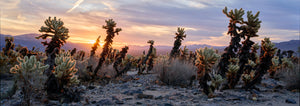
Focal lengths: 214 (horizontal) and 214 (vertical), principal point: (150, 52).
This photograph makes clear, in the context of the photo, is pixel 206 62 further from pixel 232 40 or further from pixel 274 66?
pixel 274 66

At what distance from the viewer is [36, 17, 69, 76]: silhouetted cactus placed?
5434 mm

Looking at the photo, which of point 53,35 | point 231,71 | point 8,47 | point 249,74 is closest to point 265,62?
point 249,74

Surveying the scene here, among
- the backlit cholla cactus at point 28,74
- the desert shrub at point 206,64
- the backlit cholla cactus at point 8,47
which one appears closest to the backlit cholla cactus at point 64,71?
the backlit cholla cactus at point 28,74

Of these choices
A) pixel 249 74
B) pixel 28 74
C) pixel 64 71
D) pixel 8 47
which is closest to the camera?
pixel 28 74

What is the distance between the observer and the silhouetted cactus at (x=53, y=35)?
5434 millimetres

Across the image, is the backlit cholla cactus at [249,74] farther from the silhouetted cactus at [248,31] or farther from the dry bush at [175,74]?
the dry bush at [175,74]

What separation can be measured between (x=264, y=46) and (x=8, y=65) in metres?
10.2

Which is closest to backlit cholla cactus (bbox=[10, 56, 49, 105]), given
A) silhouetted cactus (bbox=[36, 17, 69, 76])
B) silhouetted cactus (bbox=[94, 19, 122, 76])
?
silhouetted cactus (bbox=[36, 17, 69, 76])

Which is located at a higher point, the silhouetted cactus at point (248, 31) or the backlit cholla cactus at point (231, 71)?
the silhouetted cactus at point (248, 31)

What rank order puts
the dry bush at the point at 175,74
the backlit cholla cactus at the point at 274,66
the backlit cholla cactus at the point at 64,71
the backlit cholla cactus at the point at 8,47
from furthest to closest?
the backlit cholla cactus at the point at 274,66, the backlit cholla cactus at the point at 8,47, the dry bush at the point at 175,74, the backlit cholla cactus at the point at 64,71

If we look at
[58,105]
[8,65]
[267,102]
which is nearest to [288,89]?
[267,102]

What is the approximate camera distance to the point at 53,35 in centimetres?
559

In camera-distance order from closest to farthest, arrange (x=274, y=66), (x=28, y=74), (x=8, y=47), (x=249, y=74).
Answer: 1. (x=28, y=74)
2. (x=249, y=74)
3. (x=8, y=47)
4. (x=274, y=66)

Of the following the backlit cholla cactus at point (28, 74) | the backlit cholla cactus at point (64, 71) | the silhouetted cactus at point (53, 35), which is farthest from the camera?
the silhouetted cactus at point (53, 35)
